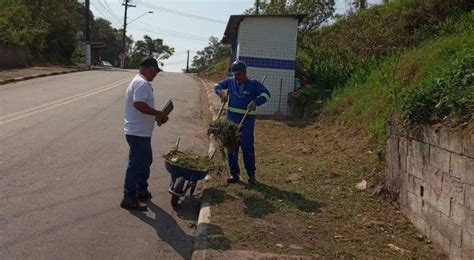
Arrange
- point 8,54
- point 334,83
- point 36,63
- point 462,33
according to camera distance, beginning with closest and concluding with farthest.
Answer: point 462,33
point 334,83
point 8,54
point 36,63

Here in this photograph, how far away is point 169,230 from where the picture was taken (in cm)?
598

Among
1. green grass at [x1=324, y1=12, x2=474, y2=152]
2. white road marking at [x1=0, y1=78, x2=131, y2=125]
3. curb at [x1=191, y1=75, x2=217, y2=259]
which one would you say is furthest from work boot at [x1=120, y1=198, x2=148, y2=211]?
white road marking at [x1=0, y1=78, x2=131, y2=125]

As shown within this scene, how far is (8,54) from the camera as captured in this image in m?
29.2

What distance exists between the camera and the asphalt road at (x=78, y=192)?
5.26 m

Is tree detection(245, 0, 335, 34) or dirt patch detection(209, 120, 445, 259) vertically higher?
tree detection(245, 0, 335, 34)

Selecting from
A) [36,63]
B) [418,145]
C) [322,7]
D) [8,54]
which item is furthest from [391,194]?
[36,63]

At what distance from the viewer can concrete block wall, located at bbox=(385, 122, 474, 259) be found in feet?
15.7

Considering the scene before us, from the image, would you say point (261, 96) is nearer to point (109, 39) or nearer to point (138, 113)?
point (138, 113)

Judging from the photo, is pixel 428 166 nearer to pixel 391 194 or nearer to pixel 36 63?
pixel 391 194

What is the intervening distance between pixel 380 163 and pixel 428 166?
2.10 m

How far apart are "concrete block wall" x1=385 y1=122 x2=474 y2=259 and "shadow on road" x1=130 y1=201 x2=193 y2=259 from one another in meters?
2.41

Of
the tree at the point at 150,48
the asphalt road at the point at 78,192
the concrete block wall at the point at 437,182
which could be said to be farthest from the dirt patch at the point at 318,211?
the tree at the point at 150,48

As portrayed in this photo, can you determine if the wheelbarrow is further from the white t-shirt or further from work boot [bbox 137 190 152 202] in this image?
the white t-shirt

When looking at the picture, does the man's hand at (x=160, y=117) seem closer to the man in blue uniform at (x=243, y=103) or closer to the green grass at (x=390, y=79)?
the man in blue uniform at (x=243, y=103)
